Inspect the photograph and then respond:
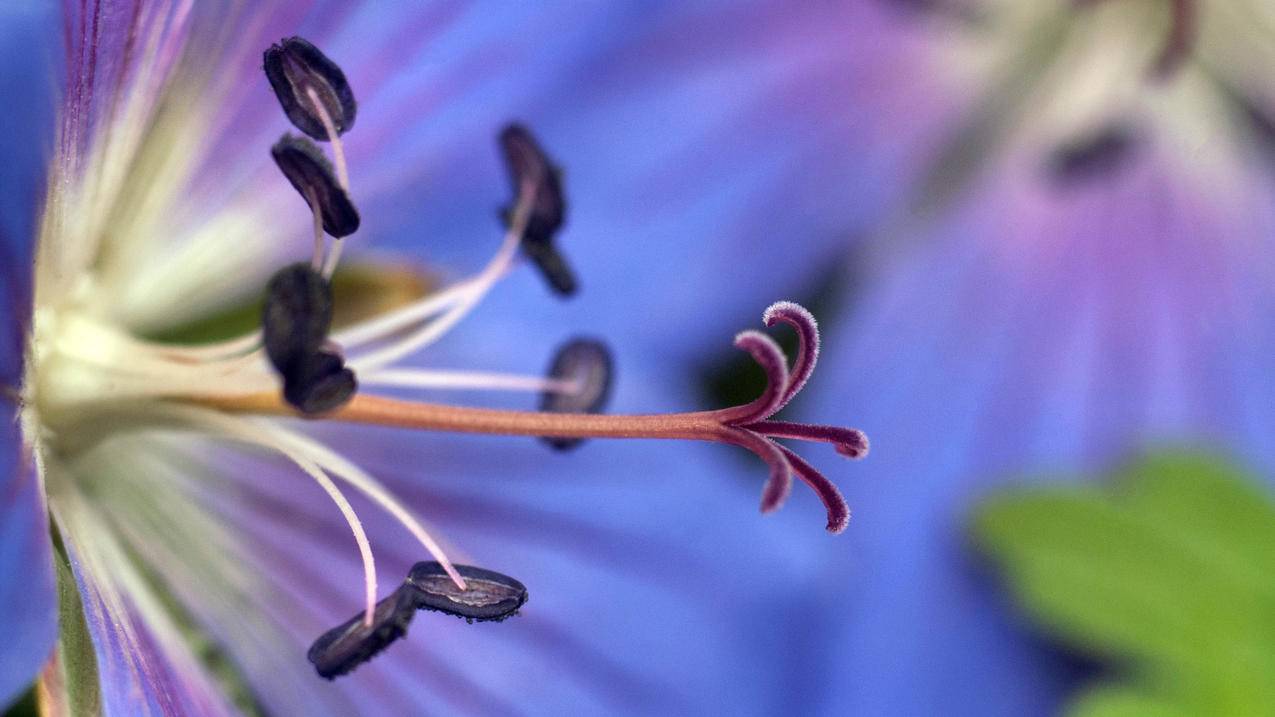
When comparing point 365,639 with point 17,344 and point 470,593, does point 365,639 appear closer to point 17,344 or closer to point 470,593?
point 470,593

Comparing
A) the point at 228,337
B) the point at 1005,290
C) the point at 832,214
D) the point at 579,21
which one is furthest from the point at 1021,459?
the point at 228,337

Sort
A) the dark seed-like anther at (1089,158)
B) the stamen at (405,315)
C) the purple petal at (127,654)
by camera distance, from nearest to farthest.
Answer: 1. the purple petal at (127,654)
2. the stamen at (405,315)
3. the dark seed-like anther at (1089,158)

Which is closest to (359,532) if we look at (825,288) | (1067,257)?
(825,288)

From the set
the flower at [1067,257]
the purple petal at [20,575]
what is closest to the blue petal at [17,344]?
the purple petal at [20,575]

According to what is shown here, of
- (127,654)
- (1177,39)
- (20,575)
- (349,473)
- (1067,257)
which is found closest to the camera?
(20,575)

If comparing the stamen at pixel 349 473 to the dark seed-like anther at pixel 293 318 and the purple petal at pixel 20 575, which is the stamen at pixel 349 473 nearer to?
the dark seed-like anther at pixel 293 318
